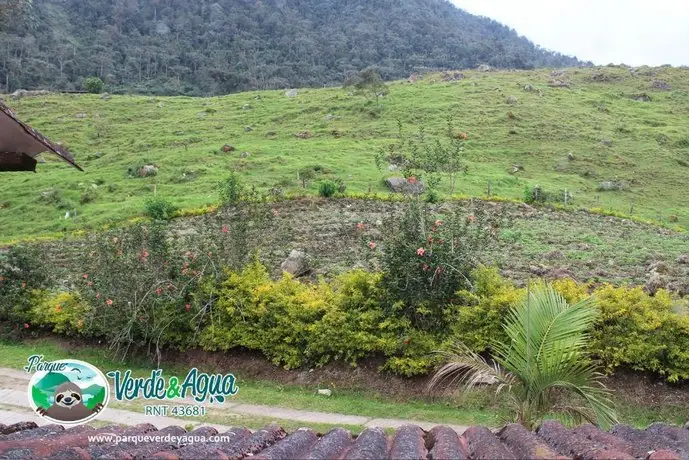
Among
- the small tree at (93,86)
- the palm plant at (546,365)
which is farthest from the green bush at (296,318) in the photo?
the small tree at (93,86)

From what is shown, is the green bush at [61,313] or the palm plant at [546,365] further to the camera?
the green bush at [61,313]

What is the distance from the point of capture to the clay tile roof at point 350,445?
3.19 meters

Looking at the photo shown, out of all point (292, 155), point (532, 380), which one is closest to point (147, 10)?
point (292, 155)

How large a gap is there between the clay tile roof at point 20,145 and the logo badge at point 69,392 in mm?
1570

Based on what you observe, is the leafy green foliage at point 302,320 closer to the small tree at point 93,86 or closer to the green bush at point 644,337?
the green bush at point 644,337

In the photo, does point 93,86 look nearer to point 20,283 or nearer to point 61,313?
point 20,283

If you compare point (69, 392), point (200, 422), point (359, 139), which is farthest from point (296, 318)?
point (359, 139)

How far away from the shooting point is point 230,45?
99500 mm

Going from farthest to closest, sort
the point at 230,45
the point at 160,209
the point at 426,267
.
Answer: the point at 230,45 → the point at 160,209 → the point at 426,267

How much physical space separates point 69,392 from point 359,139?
31.3 metres

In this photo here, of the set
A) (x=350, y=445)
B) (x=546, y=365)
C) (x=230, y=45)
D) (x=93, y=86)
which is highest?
(x=230, y=45)

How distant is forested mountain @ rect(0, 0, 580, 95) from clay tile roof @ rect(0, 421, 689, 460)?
74151mm

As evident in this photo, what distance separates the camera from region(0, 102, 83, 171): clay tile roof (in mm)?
4159

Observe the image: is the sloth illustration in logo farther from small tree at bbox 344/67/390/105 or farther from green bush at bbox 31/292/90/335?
small tree at bbox 344/67/390/105
